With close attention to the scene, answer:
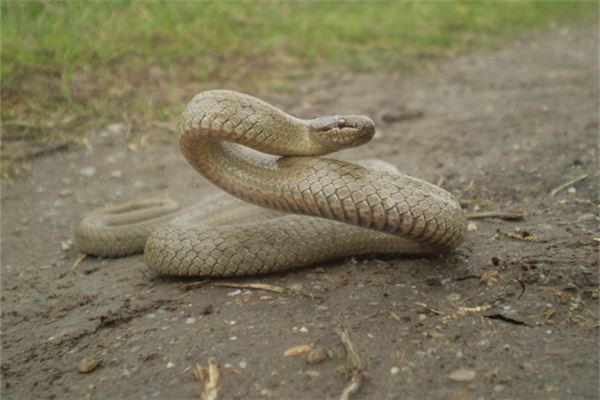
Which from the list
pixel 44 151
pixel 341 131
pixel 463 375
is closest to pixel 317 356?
pixel 463 375

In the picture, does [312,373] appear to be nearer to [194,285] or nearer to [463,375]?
[463,375]

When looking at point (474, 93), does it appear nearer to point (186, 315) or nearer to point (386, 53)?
point (386, 53)

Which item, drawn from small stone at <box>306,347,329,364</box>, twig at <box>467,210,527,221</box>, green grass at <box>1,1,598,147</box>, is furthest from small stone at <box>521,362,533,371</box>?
green grass at <box>1,1,598,147</box>

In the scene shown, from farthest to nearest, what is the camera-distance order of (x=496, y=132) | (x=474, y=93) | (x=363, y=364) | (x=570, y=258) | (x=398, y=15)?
(x=398, y=15)
(x=474, y=93)
(x=496, y=132)
(x=570, y=258)
(x=363, y=364)

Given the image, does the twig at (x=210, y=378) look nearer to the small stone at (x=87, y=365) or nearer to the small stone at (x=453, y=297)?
the small stone at (x=87, y=365)

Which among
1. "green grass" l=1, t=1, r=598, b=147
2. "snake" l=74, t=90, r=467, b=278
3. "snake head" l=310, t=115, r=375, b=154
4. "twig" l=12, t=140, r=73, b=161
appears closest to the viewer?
"snake" l=74, t=90, r=467, b=278

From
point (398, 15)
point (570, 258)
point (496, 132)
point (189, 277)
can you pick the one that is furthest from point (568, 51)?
point (189, 277)

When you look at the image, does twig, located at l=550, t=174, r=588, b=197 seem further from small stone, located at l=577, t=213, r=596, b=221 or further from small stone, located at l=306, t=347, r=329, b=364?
small stone, located at l=306, t=347, r=329, b=364
